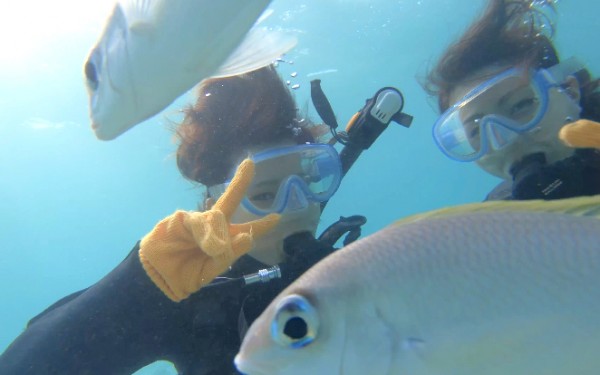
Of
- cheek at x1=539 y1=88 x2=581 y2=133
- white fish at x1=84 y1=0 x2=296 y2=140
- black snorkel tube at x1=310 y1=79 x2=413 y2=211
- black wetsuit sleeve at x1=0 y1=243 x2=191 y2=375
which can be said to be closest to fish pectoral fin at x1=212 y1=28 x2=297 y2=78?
white fish at x1=84 y1=0 x2=296 y2=140

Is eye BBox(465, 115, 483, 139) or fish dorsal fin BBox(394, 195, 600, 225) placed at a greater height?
fish dorsal fin BBox(394, 195, 600, 225)

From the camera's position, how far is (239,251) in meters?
1.85

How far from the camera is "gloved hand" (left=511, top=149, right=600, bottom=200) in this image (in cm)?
267

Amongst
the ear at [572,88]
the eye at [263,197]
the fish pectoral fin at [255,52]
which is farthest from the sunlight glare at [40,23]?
the fish pectoral fin at [255,52]

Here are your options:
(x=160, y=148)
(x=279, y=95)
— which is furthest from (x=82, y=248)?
(x=279, y=95)

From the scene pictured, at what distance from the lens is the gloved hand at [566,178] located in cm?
267

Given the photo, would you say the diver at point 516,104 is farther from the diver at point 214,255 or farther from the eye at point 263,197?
the eye at point 263,197

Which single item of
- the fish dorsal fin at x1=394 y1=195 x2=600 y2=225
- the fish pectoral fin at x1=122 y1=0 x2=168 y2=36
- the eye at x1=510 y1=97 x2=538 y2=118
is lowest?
the eye at x1=510 y1=97 x2=538 y2=118

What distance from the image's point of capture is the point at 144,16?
1446 millimetres

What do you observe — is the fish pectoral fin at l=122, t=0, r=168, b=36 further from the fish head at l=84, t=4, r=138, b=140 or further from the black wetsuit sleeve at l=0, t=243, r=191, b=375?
the black wetsuit sleeve at l=0, t=243, r=191, b=375

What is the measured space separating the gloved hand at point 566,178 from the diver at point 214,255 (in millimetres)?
1305

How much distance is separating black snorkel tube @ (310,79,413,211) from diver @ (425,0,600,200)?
61 cm

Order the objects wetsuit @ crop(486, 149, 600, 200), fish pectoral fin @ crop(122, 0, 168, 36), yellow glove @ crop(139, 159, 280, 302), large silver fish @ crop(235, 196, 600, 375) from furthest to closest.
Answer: wetsuit @ crop(486, 149, 600, 200) < yellow glove @ crop(139, 159, 280, 302) < fish pectoral fin @ crop(122, 0, 168, 36) < large silver fish @ crop(235, 196, 600, 375)

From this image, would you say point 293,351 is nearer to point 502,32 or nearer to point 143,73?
point 143,73
